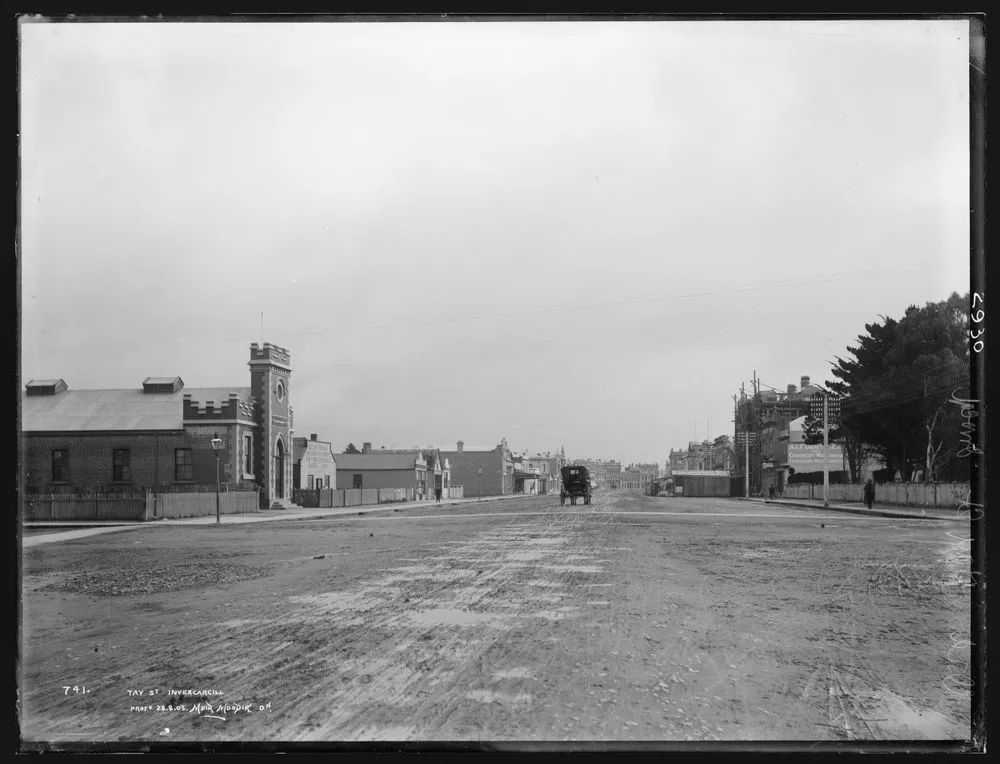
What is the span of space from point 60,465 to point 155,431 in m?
2.82

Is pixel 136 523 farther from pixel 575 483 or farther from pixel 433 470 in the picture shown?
pixel 433 470

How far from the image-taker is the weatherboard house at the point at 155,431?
7453 millimetres

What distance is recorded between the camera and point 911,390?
659 inches

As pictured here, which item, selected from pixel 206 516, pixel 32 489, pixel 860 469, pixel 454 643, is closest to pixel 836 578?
pixel 454 643

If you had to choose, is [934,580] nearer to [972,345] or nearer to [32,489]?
[972,345]

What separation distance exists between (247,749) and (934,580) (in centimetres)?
898

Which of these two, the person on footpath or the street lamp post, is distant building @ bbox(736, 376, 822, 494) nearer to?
the person on footpath

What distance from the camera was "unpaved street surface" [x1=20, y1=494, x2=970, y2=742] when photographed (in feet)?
18.6

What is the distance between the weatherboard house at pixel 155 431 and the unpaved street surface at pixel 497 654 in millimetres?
1349

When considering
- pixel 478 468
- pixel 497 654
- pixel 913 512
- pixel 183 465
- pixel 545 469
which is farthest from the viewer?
pixel 545 469

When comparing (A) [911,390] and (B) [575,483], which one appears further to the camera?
(B) [575,483]

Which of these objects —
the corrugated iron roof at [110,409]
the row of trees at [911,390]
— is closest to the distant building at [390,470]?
the row of trees at [911,390]

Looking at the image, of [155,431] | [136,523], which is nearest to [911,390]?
[155,431]

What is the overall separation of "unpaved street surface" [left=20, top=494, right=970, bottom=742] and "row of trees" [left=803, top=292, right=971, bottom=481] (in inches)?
67.1
